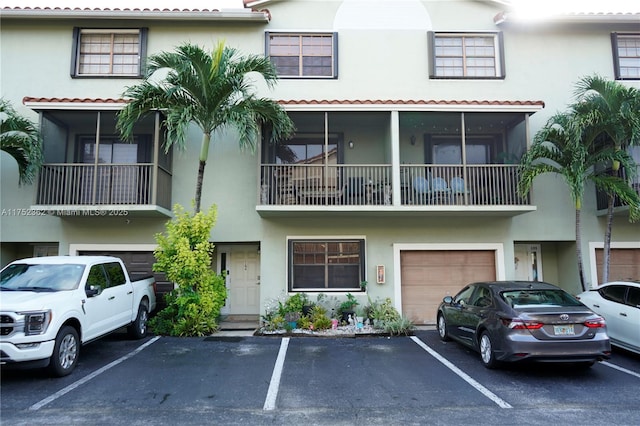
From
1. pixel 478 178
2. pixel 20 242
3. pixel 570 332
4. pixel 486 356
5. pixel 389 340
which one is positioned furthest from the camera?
pixel 20 242

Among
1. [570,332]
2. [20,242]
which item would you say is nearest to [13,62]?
[20,242]

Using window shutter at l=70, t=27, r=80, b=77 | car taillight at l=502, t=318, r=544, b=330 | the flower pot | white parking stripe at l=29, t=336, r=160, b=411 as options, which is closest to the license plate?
car taillight at l=502, t=318, r=544, b=330

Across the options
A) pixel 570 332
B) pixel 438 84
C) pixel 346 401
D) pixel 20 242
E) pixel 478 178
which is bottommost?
pixel 346 401

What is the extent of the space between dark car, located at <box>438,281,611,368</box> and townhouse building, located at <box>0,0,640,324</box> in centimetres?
330

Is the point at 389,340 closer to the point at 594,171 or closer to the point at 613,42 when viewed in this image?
the point at 594,171

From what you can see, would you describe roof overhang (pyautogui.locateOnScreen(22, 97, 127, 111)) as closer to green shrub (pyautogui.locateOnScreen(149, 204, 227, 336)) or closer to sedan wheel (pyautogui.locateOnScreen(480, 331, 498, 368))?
green shrub (pyautogui.locateOnScreen(149, 204, 227, 336))

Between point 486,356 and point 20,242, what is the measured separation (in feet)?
38.0

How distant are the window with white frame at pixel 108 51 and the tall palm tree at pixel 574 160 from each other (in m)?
10.6

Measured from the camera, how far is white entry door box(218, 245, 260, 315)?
37.6 ft

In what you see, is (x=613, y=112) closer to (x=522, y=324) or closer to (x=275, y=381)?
(x=522, y=324)

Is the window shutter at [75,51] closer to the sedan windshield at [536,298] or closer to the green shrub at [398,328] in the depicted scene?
the green shrub at [398,328]

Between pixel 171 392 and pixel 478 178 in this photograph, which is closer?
pixel 171 392

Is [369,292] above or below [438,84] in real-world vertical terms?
below

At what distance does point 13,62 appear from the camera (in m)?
11.2
